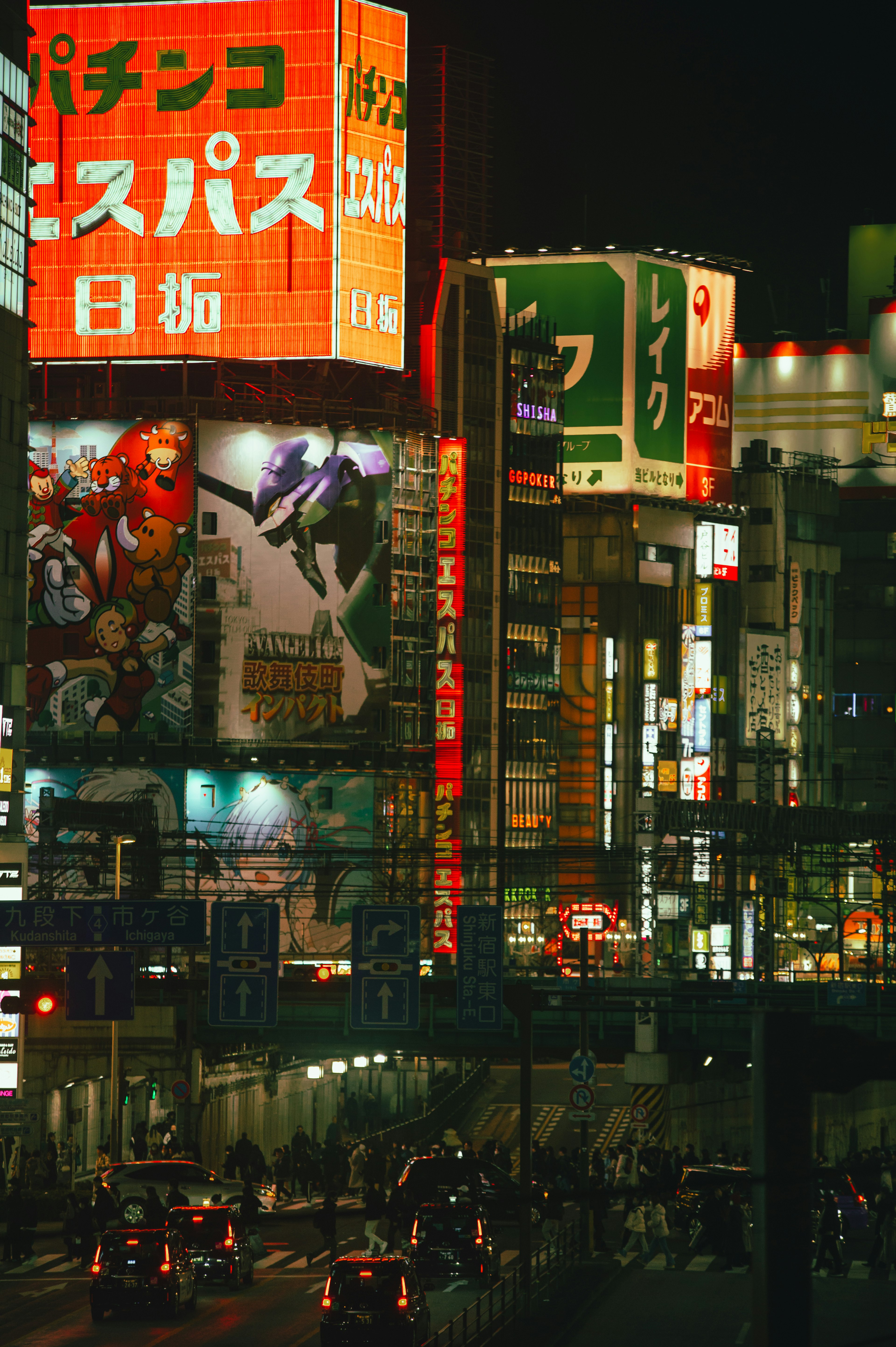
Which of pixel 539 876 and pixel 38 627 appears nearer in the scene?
pixel 38 627

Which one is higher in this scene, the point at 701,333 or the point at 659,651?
the point at 701,333

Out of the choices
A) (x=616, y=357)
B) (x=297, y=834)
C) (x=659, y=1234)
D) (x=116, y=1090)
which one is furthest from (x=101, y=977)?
(x=616, y=357)

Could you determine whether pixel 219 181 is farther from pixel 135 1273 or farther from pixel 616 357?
pixel 135 1273

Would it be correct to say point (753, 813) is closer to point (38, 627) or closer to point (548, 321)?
point (548, 321)

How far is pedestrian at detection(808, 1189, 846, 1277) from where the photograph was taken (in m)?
40.7

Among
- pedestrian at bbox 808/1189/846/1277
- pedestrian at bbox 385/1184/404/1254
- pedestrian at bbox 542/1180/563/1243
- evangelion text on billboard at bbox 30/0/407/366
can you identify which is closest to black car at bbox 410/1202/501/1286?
pedestrian at bbox 385/1184/404/1254

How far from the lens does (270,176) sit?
8550cm

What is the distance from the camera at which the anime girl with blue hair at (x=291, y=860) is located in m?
84.1

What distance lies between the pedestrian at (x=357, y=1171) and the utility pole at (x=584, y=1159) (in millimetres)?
5705

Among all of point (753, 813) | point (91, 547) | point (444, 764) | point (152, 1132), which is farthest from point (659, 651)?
point (152, 1132)

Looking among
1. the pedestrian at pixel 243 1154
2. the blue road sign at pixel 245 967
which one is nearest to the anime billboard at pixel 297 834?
the pedestrian at pixel 243 1154

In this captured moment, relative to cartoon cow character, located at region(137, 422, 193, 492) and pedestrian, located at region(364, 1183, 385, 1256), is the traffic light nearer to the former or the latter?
pedestrian, located at region(364, 1183, 385, 1256)

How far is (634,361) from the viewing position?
116 metres

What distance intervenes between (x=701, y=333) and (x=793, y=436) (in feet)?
86.3
